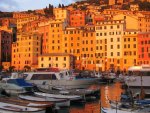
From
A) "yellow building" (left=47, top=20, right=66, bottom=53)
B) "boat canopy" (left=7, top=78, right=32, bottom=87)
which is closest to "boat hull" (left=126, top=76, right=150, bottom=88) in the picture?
"boat canopy" (left=7, top=78, right=32, bottom=87)

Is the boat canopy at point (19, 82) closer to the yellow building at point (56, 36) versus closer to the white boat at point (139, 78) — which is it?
the white boat at point (139, 78)

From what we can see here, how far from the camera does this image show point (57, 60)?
8181 centimetres

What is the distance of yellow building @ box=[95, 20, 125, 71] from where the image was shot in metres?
80.2

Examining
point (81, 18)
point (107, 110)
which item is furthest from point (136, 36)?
point (107, 110)

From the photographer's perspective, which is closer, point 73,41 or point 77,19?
point 73,41

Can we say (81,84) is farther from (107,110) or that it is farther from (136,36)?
(136,36)

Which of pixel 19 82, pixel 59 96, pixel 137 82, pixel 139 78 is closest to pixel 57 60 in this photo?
pixel 137 82

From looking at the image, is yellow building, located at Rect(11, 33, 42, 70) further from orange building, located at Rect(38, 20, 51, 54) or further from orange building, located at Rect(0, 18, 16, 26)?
orange building, located at Rect(0, 18, 16, 26)

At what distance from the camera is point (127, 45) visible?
260 ft

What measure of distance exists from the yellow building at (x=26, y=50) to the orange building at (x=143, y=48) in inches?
947

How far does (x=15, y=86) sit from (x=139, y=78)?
43.9ft

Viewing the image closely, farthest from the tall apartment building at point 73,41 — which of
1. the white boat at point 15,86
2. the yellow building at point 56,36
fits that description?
the white boat at point 15,86

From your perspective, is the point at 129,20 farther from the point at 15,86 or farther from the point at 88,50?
the point at 15,86

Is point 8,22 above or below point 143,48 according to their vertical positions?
above
